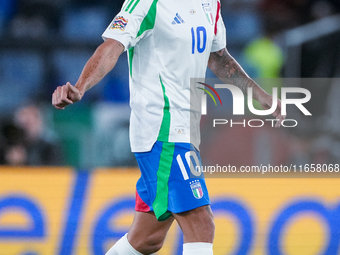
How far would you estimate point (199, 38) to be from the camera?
2.37 meters

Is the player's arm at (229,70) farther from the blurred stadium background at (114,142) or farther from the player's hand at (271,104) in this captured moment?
the blurred stadium background at (114,142)

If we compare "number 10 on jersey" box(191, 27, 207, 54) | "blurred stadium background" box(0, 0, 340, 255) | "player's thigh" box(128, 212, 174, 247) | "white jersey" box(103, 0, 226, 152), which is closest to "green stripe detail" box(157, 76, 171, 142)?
"white jersey" box(103, 0, 226, 152)

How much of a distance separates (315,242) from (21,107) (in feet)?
13.1

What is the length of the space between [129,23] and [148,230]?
3.44 ft

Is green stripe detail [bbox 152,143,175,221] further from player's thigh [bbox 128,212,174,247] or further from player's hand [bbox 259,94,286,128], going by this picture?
player's hand [bbox 259,94,286,128]

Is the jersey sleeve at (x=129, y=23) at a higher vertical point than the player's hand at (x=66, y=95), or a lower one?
higher

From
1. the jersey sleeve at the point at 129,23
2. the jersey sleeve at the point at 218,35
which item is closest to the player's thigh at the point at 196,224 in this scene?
the jersey sleeve at the point at 129,23

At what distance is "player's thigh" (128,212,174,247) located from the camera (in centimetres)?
250

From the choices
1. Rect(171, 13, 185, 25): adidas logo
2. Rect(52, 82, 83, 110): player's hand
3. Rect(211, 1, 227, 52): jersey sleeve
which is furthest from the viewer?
Rect(211, 1, 227, 52): jersey sleeve

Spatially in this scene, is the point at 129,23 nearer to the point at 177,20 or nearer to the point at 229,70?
the point at 177,20

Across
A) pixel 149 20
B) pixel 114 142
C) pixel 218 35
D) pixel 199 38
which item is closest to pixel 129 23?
pixel 149 20

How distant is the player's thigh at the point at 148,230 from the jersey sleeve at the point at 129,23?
88cm

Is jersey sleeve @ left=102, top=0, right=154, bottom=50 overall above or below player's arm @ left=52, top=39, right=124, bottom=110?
above

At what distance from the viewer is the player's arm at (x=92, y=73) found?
1801 mm
